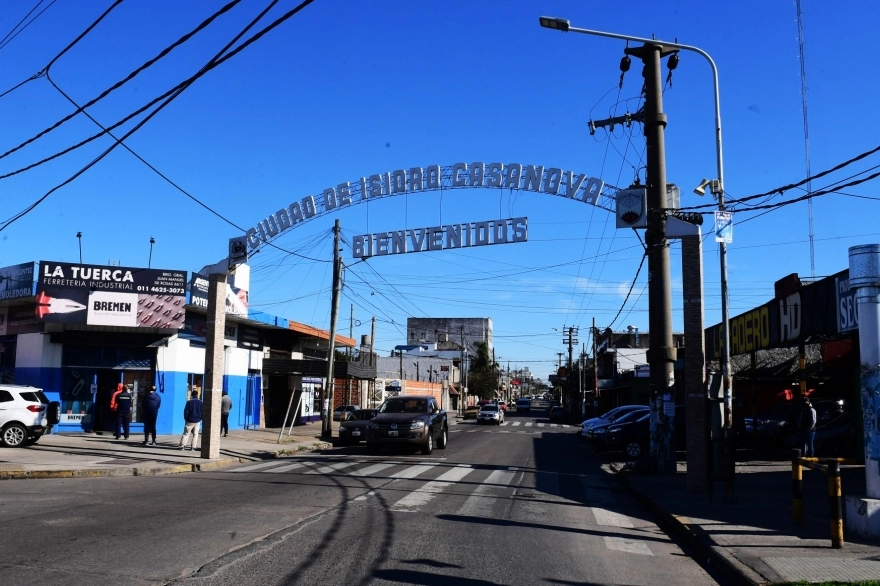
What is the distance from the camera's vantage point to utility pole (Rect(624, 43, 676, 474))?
18188mm

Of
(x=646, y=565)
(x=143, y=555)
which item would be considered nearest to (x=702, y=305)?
(x=646, y=565)

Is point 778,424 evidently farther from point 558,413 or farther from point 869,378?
point 558,413

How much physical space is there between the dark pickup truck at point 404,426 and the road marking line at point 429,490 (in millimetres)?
3381

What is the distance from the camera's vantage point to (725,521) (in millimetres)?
10914

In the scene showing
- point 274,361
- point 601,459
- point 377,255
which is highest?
point 377,255

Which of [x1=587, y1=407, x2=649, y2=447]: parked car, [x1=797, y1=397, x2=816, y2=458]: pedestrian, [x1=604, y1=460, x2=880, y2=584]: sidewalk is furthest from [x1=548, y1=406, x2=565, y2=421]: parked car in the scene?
[x1=604, y1=460, x2=880, y2=584]: sidewalk

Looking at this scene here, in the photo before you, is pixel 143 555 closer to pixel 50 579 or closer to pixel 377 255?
pixel 50 579

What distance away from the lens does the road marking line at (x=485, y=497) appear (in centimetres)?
1155

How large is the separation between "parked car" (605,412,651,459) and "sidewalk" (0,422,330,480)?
9718mm

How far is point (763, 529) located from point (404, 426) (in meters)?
13.0

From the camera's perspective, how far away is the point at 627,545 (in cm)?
949

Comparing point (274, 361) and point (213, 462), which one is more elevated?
point (274, 361)

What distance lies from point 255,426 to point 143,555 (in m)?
26.5

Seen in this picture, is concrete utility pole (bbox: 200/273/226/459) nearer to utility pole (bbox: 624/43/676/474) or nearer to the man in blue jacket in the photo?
the man in blue jacket
